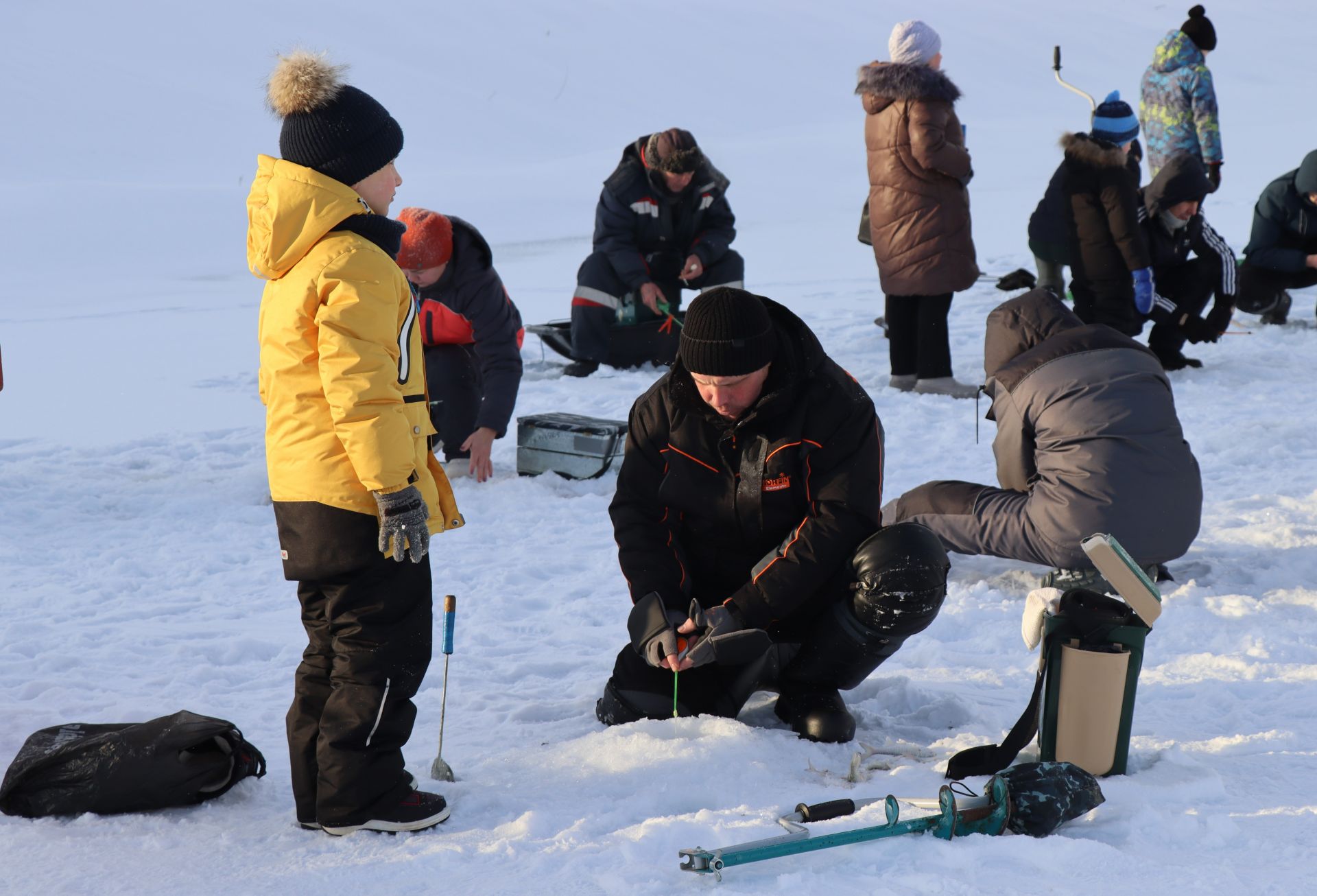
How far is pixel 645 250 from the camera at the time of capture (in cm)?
725

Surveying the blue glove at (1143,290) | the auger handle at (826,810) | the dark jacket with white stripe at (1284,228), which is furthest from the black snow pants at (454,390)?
the dark jacket with white stripe at (1284,228)

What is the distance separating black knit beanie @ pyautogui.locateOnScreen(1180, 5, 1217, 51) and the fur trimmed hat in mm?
4110

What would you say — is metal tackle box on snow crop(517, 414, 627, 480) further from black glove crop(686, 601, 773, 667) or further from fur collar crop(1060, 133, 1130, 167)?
fur collar crop(1060, 133, 1130, 167)

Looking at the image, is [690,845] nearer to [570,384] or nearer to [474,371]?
[474,371]

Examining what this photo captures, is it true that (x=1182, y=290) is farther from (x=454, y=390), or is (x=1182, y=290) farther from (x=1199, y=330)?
(x=454, y=390)

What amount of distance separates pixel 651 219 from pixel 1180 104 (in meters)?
4.12

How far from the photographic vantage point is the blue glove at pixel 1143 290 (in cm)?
653

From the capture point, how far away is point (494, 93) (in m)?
32.3

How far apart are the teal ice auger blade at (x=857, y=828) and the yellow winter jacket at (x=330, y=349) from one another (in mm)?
861

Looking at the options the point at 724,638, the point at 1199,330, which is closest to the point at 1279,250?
the point at 1199,330

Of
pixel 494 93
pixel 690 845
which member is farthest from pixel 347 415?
pixel 494 93

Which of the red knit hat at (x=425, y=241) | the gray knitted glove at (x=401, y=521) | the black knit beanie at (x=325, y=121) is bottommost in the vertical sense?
the gray knitted glove at (x=401, y=521)

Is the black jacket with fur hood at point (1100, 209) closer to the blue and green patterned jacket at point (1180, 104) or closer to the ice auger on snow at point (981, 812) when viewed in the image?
the blue and green patterned jacket at point (1180, 104)

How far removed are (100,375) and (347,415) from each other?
20.0ft
